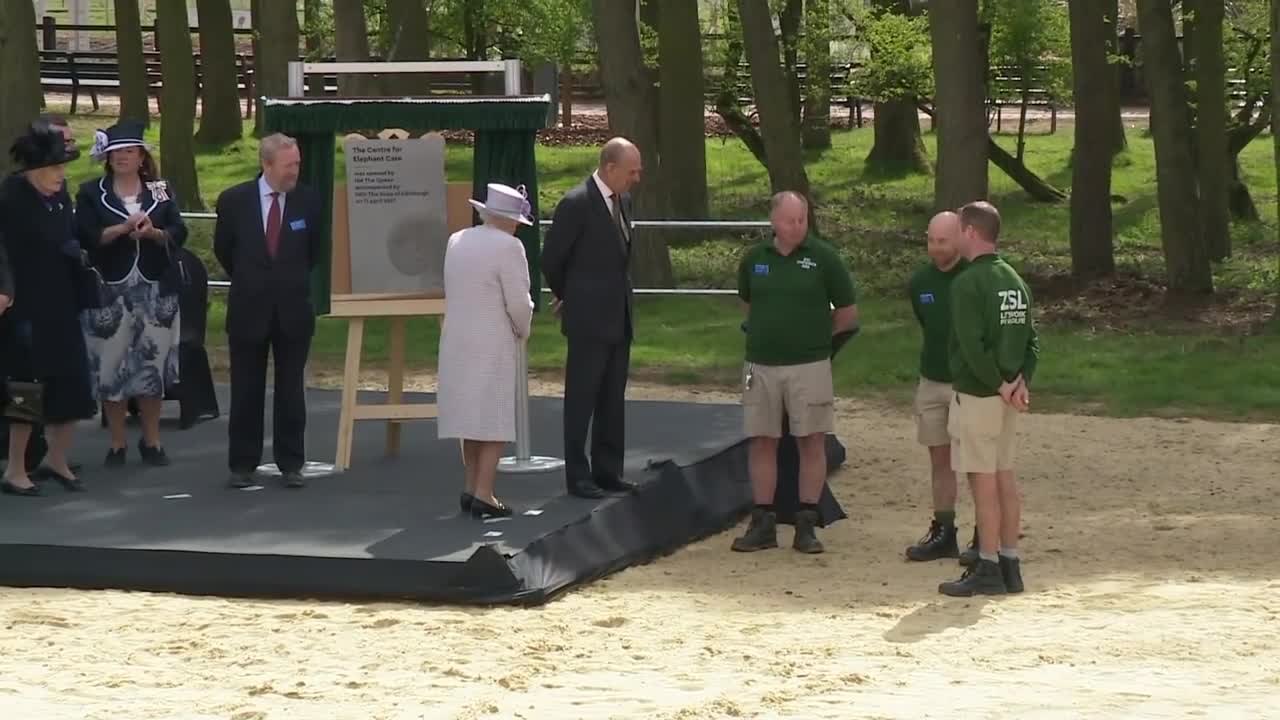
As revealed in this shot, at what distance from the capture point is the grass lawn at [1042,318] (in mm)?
17578

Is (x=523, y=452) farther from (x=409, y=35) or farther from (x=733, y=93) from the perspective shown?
(x=733, y=93)

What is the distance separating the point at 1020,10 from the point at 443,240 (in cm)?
1969

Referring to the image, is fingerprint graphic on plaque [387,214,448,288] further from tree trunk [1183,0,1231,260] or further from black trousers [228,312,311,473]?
tree trunk [1183,0,1231,260]

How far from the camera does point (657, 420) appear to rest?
14.1 metres

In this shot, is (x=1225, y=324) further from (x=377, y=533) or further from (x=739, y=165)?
(x=739, y=165)

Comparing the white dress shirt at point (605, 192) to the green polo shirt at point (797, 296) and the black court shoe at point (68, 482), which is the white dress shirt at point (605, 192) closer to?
the green polo shirt at point (797, 296)

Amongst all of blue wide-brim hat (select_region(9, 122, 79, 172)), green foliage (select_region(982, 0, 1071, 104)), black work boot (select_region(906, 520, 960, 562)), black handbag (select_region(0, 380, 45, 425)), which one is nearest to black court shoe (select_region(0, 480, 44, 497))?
black handbag (select_region(0, 380, 45, 425))

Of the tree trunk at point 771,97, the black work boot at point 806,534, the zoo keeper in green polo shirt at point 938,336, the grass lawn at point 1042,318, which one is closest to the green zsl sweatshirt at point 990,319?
the zoo keeper in green polo shirt at point 938,336

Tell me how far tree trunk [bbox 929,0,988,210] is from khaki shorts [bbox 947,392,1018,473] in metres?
10.4

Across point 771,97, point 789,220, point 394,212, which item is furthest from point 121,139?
point 771,97

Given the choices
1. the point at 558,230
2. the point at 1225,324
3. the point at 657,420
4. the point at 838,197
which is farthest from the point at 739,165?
the point at 558,230

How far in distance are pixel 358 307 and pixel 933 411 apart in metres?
3.58

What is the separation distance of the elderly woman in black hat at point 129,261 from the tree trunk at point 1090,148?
12999 mm

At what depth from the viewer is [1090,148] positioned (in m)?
22.8
